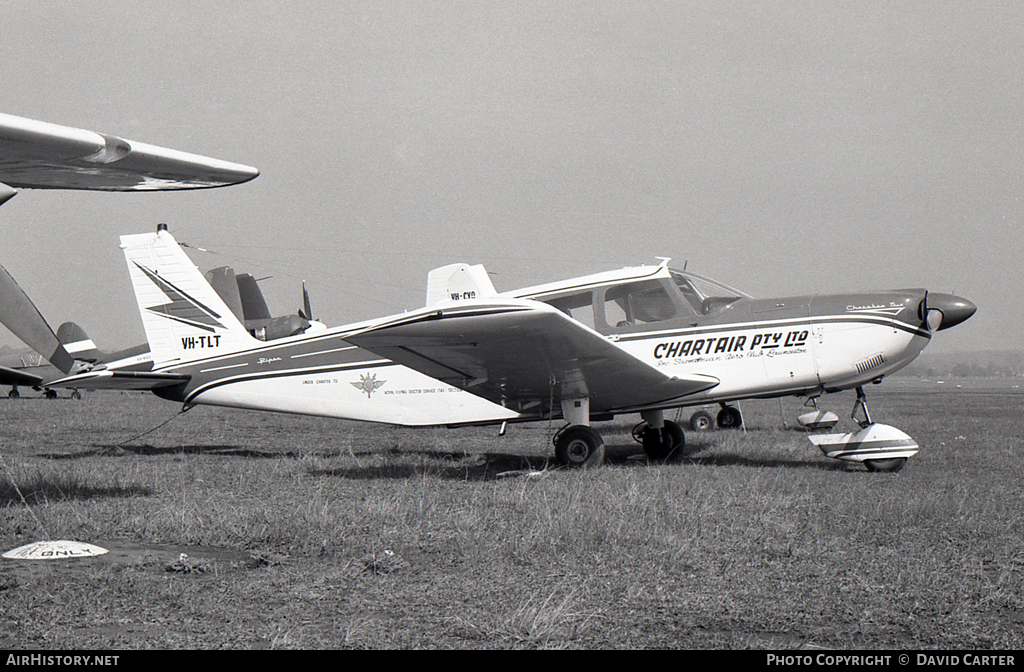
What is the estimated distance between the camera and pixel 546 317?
7.13m

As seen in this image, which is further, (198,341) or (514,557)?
(198,341)

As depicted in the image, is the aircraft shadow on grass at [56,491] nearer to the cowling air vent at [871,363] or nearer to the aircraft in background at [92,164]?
the aircraft in background at [92,164]

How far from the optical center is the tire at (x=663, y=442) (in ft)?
32.2

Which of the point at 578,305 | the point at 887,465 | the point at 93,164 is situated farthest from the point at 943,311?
the point at 93,164

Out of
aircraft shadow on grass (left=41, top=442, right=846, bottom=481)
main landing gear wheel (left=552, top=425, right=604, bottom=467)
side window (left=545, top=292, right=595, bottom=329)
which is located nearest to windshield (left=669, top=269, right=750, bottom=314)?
side window (left=545, top=292, right=595, bottom=329)

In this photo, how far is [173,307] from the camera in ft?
35.8

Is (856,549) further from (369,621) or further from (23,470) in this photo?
(23,470)

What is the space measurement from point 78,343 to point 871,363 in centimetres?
3033

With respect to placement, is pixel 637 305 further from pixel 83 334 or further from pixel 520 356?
pixel 83 334

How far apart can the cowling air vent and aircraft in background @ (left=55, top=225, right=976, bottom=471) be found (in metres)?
0.01

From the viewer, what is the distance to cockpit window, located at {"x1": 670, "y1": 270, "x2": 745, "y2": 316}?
9.39 metres

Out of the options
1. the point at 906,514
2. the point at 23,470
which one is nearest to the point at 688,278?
the point at 906,514

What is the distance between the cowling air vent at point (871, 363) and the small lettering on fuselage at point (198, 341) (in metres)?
7.85

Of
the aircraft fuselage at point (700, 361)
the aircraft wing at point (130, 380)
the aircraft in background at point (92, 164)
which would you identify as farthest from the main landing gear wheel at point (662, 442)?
the aircraft in background at point (92, 164)
